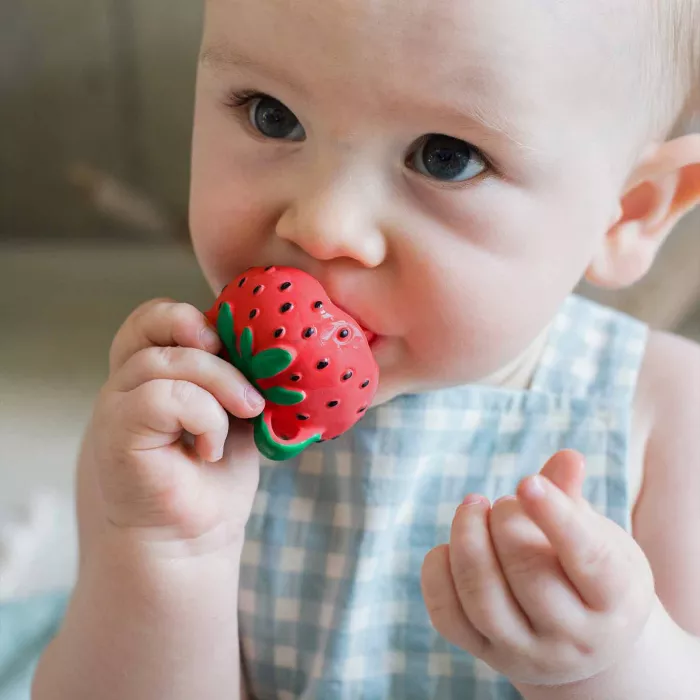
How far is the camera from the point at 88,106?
4.25 feet

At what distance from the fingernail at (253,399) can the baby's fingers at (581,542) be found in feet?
0.46

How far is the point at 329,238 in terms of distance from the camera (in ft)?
1.57

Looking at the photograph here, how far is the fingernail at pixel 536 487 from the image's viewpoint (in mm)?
462

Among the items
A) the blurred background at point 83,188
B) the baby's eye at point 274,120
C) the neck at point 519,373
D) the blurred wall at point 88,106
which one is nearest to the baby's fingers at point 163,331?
the baby's eye at point 274,120

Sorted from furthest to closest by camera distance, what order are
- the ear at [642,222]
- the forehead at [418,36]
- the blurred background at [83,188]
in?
1. the blurred background at [83,188]
2. the ear at [642,222]
3. the forehead at [418,36]

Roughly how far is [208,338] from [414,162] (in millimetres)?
147

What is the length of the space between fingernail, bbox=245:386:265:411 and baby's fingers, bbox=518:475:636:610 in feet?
0.46

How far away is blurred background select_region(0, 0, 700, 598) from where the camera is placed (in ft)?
3.92

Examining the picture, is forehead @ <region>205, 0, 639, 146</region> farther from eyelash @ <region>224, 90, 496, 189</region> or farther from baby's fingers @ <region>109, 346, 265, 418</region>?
baby's fingers @ <region>109, 346, 265, 418</region>

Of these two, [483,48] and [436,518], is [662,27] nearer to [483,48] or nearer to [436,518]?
[483,48]

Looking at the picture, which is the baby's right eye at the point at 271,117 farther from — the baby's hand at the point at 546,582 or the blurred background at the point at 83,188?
the blurred background at the point at 83,188

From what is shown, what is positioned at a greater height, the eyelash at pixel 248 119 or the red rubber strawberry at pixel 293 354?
the eyelash at pixel 248 119

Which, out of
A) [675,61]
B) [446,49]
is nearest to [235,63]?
[446,49]

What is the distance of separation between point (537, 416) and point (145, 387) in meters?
0.33
